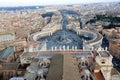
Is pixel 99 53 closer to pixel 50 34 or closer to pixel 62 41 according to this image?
pixel 62 41

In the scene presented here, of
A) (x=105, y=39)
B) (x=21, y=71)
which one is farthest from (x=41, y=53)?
(x=105, y=39)

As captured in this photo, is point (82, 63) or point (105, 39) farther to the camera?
point (105, 39)

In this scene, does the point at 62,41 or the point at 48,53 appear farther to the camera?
the point at 62,41

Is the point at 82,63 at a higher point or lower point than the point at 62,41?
higher

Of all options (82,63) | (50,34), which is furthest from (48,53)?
(50,34)

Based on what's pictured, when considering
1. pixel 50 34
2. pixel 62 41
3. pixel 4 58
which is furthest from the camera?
pixel 50 34

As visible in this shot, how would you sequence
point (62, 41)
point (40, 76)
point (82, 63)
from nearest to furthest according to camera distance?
point (40, 76) < point (82, 63) < point (62, 41)

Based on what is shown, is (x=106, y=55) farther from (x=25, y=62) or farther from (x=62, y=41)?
(x=62, y=41)

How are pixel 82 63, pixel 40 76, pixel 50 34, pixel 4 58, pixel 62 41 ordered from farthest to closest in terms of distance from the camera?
pixel 50 34
pixel 62 41
pixel 4 58
pixel 82 63
pixel 40 76

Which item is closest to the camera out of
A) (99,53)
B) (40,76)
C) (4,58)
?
(40,76)
